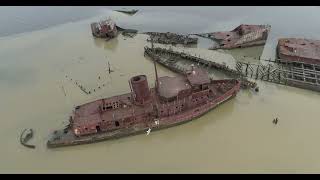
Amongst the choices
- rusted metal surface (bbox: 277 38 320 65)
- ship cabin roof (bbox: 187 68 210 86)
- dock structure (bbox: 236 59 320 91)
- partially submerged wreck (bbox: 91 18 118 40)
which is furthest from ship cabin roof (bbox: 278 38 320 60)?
partially submerged wreck (bbox: 91 18 118 40)

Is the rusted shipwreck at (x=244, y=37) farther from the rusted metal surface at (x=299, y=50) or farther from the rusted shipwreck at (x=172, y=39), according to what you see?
the rusted shipwreck at (x=172, y=39)

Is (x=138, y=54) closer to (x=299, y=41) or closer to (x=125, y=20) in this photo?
(x=125, y=20)

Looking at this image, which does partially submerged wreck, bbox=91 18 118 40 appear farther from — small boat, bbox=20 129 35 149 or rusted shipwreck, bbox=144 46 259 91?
small boat, bbox=20 129 35 149

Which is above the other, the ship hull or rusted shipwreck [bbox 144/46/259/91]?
rusted shipwreck [bbox 144/46/259/91]


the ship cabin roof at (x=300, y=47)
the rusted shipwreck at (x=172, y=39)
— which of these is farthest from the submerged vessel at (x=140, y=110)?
the rusted shipwreck at (x=172, y=39)

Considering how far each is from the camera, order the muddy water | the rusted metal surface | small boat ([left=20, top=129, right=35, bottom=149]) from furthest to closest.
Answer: the rusted metal surface
small boat ([left=20, top=129, right=35, bottom=149])
the muddy water

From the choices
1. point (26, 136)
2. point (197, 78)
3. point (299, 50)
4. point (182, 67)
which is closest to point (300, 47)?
point (299, 50)

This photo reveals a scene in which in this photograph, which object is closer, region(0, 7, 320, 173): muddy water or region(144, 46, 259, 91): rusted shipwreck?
region(0, 7, 320, 173): muddy water

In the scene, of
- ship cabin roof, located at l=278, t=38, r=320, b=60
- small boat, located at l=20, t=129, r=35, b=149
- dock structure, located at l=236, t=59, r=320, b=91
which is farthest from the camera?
ship cabin roof, located at l=278, t=38, r=320, b=60
